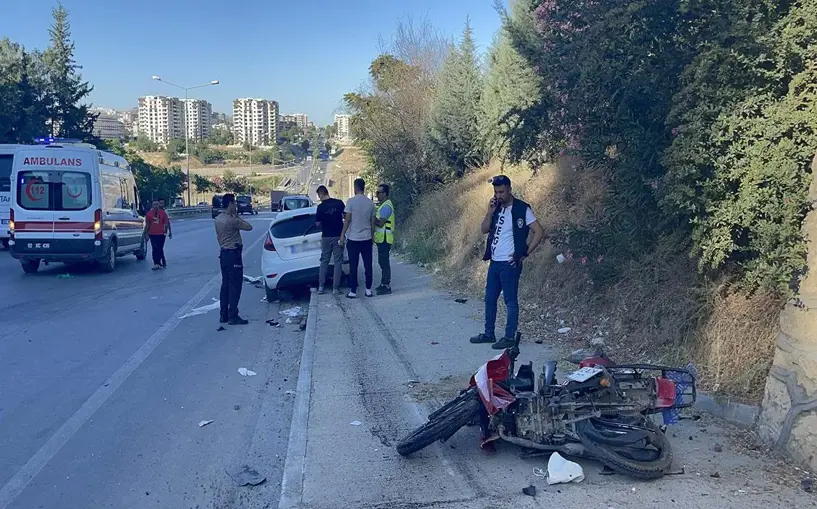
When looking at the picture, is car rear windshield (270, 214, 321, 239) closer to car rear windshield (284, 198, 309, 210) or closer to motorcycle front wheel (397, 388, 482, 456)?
motorcycle front wheel (397, 388, 482, 456)

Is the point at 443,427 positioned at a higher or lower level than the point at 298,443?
higher

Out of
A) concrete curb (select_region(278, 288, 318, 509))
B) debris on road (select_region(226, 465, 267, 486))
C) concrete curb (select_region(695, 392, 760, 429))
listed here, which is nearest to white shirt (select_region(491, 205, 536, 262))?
concrete curb (select_region(278, 288, 318, 509))

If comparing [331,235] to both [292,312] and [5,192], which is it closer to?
[292,312]

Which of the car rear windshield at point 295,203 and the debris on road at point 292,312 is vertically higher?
the car rear windshield at point 295,203

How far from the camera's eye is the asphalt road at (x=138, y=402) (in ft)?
15.9

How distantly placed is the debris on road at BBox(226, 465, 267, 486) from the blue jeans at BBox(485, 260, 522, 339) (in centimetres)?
340

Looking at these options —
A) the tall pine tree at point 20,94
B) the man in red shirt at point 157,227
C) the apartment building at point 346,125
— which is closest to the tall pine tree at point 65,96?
the tall pine tree at point 20,94

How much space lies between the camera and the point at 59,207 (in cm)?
1644

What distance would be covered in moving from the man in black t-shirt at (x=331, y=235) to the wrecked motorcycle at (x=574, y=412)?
23.3 feet

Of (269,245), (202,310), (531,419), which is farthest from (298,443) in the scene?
(269,245)

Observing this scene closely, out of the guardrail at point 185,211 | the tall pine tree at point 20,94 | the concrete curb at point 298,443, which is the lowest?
the guardrail at point 185,211

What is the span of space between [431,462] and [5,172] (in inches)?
923

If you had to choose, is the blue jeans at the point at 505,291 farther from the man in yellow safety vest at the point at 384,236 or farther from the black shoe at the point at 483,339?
the man in yellow safety vest at the point at 384,236

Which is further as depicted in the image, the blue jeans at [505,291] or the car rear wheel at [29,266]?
the car rear wheel at [29,266]
